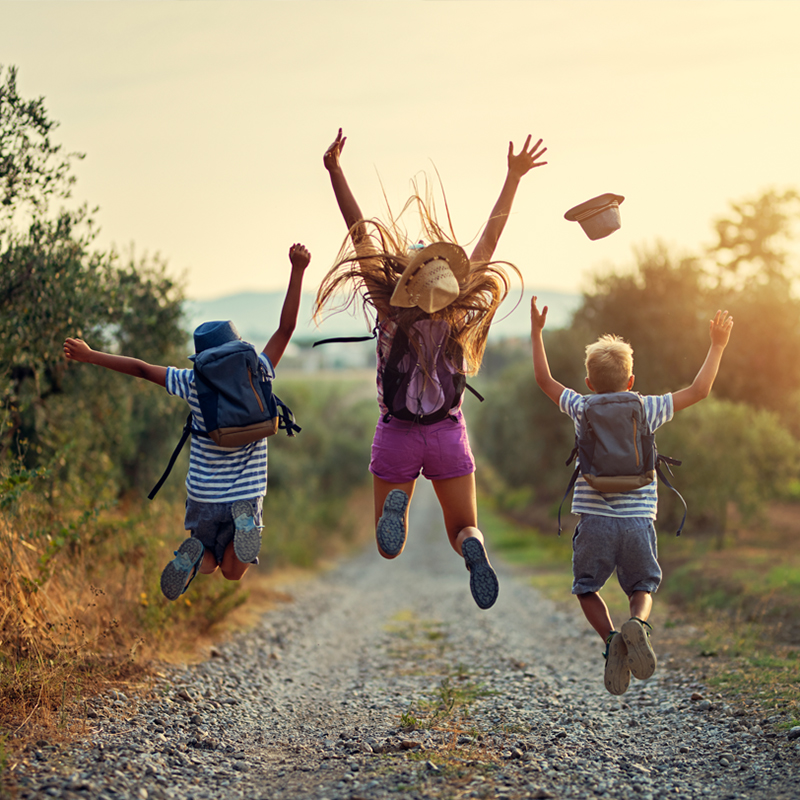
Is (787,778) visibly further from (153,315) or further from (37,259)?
(153,315)

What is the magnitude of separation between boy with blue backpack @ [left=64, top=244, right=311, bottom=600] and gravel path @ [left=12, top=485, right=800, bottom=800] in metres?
1.28

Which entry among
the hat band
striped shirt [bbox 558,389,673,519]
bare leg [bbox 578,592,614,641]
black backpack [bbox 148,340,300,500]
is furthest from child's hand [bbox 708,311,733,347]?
black backpack [bbox 148,340,300,500]

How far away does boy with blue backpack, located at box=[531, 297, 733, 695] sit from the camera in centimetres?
565

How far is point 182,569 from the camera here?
6020 mm

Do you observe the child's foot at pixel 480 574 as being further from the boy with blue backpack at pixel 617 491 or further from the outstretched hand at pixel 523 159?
the outstretched hand at pixel 523 159

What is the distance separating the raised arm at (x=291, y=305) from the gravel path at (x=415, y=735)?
9.77 ft

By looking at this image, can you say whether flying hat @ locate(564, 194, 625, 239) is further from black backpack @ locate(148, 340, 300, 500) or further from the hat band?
black backpack @ locate(148, 340, 300, 500)

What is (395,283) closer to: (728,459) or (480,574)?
(480,574)

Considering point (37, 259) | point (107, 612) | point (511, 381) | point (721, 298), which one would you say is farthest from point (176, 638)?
point (511, 381)

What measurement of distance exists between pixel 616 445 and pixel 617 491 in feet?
1.06

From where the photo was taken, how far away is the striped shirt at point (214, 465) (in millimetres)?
6133

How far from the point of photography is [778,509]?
26.2 meters

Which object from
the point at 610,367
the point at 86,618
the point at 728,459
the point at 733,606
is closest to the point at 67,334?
the point at 86,618

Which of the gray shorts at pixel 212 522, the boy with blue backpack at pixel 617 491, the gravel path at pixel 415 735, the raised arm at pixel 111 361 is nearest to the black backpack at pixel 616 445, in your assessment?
the boy with blue backpack at pixel 617 491
